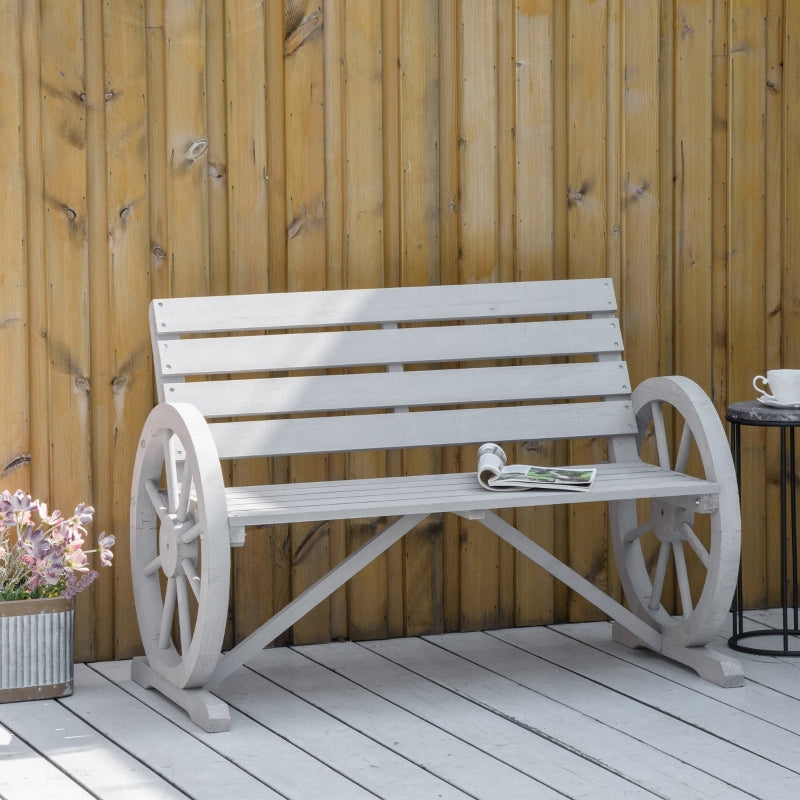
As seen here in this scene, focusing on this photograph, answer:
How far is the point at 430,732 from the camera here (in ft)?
9.39

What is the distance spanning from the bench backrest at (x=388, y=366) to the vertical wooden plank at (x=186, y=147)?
0.60ft

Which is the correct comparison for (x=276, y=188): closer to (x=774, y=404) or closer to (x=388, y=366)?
(x=388, y=366)

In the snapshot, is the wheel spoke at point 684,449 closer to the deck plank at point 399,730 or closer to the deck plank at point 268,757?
the deck plank at point 399,730

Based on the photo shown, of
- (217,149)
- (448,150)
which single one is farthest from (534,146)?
(217,149)

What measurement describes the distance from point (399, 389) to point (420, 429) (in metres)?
0.12

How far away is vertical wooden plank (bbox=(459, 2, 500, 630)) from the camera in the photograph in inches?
140

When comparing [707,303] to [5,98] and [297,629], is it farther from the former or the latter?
[5,98]

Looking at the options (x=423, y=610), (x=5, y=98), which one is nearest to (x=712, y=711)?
(x=423, y=610)

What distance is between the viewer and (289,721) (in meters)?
2.95

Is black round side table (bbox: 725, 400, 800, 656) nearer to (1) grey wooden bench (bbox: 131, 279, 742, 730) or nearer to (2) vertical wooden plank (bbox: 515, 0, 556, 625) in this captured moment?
(1) grey wooden bench (bbox: 131, 279, 742, 730)

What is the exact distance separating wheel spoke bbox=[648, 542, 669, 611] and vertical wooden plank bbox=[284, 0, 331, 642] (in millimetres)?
889

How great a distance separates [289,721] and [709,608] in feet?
3.32

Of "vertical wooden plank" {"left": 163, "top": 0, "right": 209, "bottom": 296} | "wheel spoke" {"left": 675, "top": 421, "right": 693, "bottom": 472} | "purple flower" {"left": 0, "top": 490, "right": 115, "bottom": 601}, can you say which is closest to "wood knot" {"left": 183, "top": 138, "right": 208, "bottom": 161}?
"vertical wooden plank" {"left": 163, "top": 0, "right": 209, "bottom": 296}

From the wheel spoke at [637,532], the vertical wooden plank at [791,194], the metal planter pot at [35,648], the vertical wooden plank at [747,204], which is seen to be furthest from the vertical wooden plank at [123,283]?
the vertical wooden plank at [791,194]
